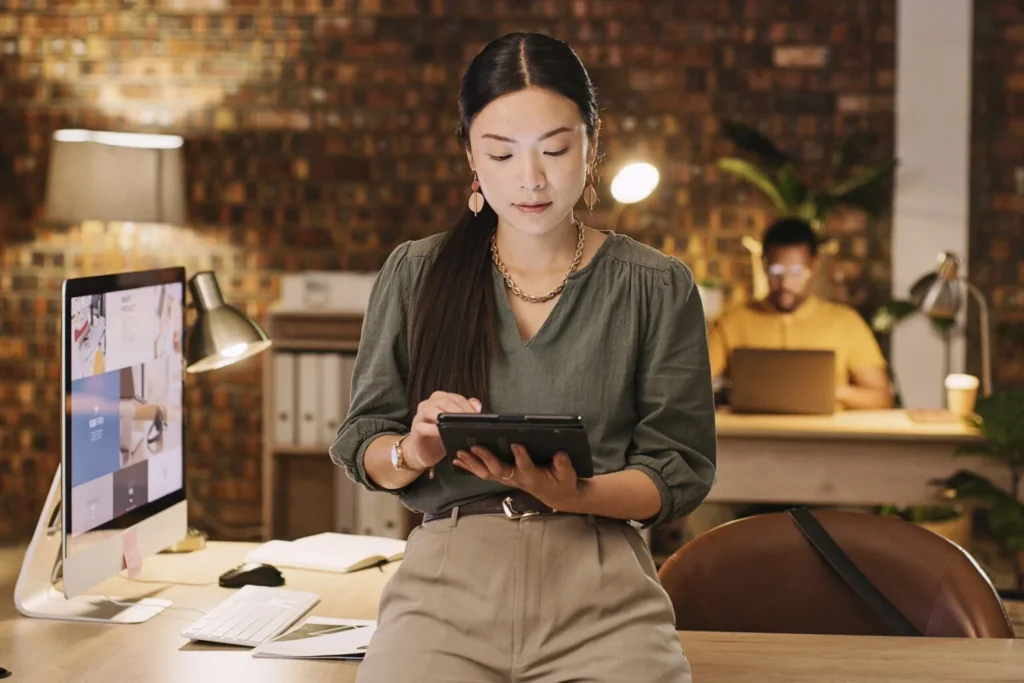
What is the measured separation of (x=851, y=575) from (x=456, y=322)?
2.51 ft

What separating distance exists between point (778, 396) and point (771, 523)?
204 cm

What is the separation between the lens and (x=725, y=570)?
6.14 feet

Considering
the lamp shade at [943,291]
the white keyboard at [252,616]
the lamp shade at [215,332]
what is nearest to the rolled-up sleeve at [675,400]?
the white keyboard at [252,616]

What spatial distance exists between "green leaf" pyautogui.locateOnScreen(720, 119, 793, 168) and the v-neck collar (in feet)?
11.0

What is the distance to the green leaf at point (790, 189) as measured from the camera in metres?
4.62

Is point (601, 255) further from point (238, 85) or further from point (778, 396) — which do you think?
point (238, 85)

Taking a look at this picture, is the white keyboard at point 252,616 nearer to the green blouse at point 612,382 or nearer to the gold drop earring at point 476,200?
the green blouse at point 612,382

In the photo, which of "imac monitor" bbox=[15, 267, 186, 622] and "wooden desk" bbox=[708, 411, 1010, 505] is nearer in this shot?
"imac monitor" bbox=[15, 267, 186, 622]

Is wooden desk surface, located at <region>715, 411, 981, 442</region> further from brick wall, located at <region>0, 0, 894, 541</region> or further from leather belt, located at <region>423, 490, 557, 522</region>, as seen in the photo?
leather belt, located at <region>423, 490, 557, 522</region>

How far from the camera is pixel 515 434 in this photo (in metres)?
1.24

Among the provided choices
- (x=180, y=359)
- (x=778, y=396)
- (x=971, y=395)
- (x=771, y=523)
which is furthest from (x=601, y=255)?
(x=971, y=395)

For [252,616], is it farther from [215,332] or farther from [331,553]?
[215,332]

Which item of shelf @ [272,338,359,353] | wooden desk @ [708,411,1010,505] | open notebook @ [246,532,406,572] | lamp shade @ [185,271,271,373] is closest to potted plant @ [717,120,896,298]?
wooden desk @ [708,411,1010,505]

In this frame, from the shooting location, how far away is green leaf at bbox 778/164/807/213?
15.2 ft
